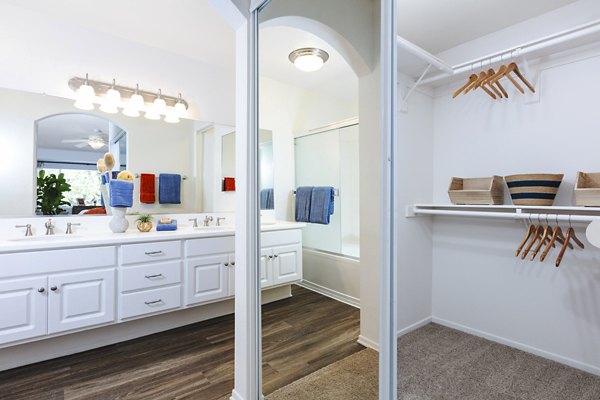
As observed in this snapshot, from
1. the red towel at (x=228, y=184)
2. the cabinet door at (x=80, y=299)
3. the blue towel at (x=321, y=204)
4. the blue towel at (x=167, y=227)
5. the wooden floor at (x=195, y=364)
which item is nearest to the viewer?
the blue towel at (x=321, y=204)

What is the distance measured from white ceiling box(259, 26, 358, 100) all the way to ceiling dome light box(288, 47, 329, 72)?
0.03m

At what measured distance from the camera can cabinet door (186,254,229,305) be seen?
7.88 feet

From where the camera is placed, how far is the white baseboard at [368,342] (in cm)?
101

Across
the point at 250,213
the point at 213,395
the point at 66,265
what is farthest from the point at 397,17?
the point at 66,265

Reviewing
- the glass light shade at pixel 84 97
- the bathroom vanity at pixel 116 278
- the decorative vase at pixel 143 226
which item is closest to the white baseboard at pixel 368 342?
the bathroom vanity at pixel 116 278

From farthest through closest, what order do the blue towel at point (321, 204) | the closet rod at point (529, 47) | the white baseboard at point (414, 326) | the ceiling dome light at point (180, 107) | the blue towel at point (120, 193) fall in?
the ceiling dome light at point (180, 107)
the blue towel at point (120, 193)
the blue towel at point (321, 204)
the white baseboard at point (414, 326)
the closet rod at point (529, 47)

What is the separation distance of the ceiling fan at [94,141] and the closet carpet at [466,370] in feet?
9.08

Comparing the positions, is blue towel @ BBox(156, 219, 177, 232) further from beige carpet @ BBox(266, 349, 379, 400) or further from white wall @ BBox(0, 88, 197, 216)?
beige carpet @ BBox(266, 349, 379, 400)

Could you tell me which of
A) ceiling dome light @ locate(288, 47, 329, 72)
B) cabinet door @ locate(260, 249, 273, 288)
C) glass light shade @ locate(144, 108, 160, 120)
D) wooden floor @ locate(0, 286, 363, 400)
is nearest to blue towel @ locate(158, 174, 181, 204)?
glass light shade @ locate(144, 108, 160, 120)

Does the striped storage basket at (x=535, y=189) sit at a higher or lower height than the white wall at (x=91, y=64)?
lower

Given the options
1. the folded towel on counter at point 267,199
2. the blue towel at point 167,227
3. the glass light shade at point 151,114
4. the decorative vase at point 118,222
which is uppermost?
the glass light shade at point 151,114

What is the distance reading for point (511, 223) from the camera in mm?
900

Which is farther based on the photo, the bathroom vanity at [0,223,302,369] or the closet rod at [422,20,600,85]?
the bathroom vanity at [0,223,302,369]

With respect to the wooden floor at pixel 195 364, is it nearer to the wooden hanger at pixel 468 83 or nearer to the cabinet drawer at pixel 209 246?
the cabinet drawer at pixel 209 246
